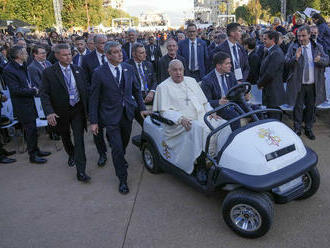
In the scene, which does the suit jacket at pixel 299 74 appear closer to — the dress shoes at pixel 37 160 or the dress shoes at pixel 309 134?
the dress shoes at pixel 309 134

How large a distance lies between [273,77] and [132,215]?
3.50 metres

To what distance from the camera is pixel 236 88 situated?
12.0 ft

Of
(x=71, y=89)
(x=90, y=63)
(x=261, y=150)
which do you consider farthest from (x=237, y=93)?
(x=90, y=63)

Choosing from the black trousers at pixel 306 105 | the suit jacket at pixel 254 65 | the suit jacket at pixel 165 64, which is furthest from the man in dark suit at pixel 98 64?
the black trousers at pixel 306 105

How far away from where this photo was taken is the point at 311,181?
3.39 meters

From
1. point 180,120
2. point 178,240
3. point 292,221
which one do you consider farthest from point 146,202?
point 292,221

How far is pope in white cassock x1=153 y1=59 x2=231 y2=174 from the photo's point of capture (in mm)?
3537

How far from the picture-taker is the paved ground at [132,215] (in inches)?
121

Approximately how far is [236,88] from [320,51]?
2.71 m

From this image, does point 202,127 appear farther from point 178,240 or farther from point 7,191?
point 7,191

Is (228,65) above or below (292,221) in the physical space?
above

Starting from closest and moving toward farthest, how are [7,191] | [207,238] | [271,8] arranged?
[207,238], [7,191], [271,8]

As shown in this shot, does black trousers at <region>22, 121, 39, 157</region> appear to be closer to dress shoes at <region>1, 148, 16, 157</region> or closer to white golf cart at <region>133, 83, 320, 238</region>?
dress shoes at <region>1, 148, 16, 157</region>

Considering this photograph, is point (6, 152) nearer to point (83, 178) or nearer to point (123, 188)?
point (83, 178)
